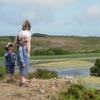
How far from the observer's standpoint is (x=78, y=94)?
37.2 feet

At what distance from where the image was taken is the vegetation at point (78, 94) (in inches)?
445

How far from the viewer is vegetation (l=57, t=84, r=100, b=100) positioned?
37.1 ft

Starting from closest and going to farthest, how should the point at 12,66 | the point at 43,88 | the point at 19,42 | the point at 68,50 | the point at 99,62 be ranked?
the point at 43,88, the point at 19,42, the point at 12,66, the point at 99,62, the point at 68,50

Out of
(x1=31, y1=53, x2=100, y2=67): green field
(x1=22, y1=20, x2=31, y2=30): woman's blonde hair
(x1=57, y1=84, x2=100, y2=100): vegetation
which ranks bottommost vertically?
(x1=31, y1=53, x2=100, y2=67): green field

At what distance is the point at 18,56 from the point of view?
12852 mm

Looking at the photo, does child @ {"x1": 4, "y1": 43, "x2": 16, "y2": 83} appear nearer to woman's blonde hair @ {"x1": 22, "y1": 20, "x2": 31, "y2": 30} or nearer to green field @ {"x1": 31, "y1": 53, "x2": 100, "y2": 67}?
woman's blonde hair @ {"x1": 22, "y1": 20, "x2": 31, "y2": 30}

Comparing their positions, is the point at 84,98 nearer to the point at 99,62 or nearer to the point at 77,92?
the point at 77,92

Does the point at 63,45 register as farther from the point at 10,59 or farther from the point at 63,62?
the point at 10,59

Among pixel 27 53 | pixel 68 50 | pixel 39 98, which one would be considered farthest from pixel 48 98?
pixel 68 50

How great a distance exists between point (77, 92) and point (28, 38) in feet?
7.66

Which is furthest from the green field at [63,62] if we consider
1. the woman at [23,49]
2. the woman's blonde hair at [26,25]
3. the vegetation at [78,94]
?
the vegetation at [78,94]

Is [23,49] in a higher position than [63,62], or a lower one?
higher

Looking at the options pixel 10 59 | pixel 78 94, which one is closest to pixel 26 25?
pixel 10 59

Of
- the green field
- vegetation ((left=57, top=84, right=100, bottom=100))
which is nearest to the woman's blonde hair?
vegetation ((left=57, top=84, right=100, bottom=100))
